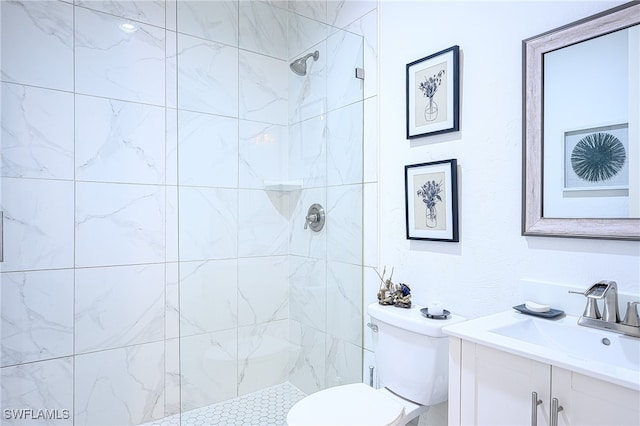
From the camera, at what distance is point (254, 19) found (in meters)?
2.02

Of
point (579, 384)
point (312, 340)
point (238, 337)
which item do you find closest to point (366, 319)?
point (312, 340)

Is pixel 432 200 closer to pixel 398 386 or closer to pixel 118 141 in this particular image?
pixel 398 386

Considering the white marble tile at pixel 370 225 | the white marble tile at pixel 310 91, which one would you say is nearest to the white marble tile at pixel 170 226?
the white marble tile at pixel 310 91

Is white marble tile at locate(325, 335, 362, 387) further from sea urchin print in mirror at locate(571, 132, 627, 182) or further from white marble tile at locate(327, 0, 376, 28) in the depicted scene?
white marble tile at locate(327, 0, 376, 28)

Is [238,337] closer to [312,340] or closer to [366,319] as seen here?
[312,340]

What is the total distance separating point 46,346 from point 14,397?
246 millimetres

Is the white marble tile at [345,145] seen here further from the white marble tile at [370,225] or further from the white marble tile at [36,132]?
the white marble tile at [36,132]

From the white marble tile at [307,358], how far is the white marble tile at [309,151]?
0.73m

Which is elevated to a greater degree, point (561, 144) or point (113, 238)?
point (561, 144)

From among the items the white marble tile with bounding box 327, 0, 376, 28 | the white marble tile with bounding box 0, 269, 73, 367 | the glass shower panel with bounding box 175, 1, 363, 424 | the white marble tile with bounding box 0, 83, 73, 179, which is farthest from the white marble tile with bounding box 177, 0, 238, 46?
the white marble tile with bounding box 0, 269, 73, 367

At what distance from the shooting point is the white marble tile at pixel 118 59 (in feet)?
6.38

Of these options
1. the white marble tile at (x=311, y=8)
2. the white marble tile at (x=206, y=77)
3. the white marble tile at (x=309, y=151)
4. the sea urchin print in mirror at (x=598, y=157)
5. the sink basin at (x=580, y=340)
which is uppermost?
the white marble tile at (x=311, y=8)

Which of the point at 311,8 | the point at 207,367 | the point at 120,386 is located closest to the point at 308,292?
the point at 207,367

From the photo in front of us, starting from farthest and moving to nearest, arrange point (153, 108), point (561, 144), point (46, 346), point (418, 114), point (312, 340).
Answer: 1. point (153, 108)
2. point (312, 340)
3. point (46, 346)
4. point (418, 114)
5. point (561, 144)
